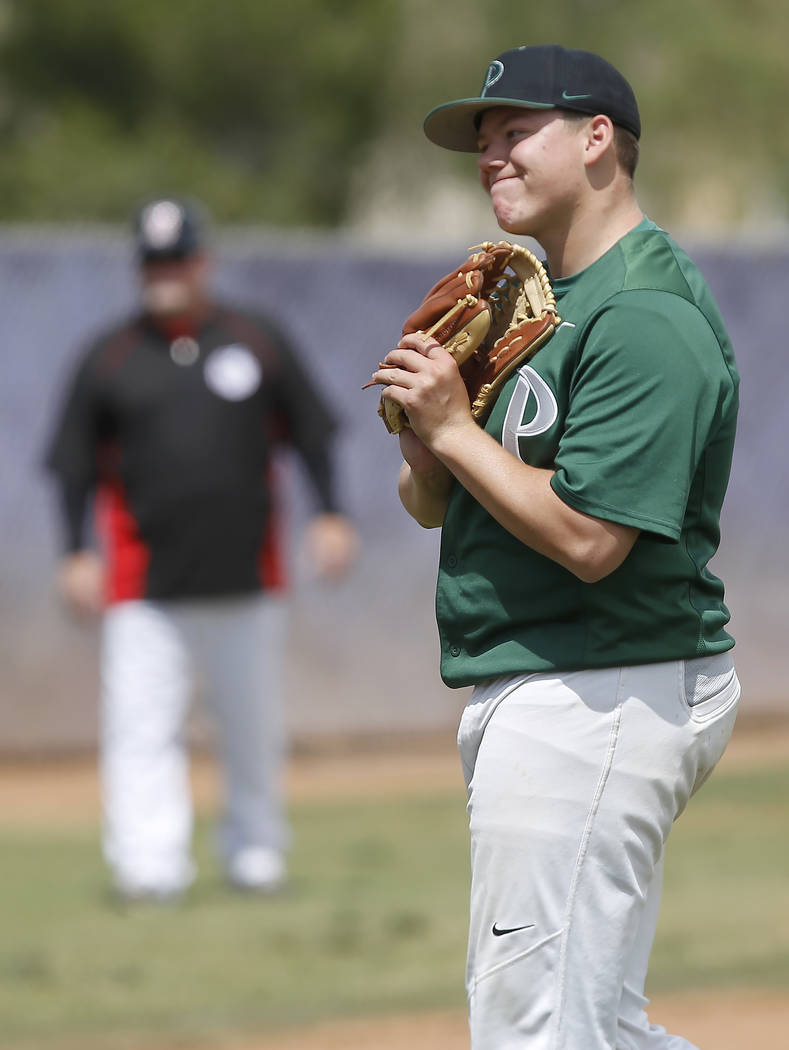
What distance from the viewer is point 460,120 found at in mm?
2850

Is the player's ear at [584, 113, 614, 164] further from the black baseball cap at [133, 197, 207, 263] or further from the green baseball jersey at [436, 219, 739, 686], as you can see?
the black baseball cap at [133, 197, 207, 263]

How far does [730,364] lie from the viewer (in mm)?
2746

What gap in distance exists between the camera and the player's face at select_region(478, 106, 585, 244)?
Result: 2711 mm

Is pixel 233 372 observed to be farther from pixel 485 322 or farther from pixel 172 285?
pixel 485 322

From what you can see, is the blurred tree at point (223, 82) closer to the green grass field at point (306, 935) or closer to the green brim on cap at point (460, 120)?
the green grass field at point (306, 935)

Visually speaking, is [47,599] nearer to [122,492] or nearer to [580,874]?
[122,492]

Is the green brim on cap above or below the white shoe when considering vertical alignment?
above

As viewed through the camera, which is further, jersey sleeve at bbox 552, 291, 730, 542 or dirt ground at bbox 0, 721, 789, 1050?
dirt ground at bbox 0, 721, 789, 1050

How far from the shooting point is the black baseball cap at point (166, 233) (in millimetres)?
6012

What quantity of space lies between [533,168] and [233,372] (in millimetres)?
3534

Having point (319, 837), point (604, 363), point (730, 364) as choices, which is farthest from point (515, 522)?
point (319, 837)

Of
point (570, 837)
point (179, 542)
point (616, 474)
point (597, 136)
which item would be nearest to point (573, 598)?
point (616, 474)

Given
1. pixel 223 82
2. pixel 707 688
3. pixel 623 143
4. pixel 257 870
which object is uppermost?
pixel 223 82

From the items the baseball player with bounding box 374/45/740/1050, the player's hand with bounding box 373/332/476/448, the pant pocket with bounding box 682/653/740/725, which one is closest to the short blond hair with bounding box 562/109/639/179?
the baseball player with bounding box 374/45/740/1050
